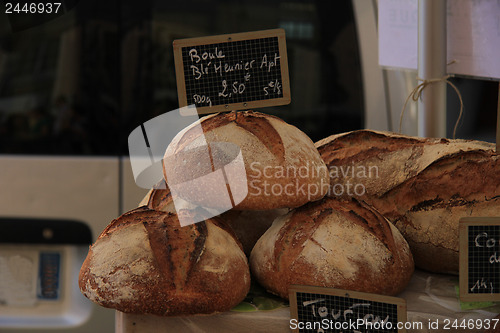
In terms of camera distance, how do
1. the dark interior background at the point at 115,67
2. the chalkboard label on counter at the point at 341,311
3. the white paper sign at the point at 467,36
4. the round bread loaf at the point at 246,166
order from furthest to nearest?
the dark interior background at the point at 115,67 < the white paper sign at the point at 467,36 < the round bread loaf at the point at 246,166 < the chalkboard label on counter at the point at 341,311

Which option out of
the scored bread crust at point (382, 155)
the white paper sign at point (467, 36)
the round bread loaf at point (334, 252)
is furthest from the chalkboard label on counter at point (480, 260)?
the white paper sign at point (467, 36)

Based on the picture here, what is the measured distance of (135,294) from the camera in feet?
3.04

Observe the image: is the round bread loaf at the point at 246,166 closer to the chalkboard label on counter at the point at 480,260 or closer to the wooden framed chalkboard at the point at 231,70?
the wooden framed chalkboard at the point at 231,70

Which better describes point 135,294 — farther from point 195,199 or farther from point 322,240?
point 322,240

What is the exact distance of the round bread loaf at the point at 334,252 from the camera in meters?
0.99

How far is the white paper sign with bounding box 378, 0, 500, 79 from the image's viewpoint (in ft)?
4.49

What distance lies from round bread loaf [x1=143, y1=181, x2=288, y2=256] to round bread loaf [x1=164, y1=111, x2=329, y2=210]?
125 millimetres

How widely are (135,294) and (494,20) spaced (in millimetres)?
1112

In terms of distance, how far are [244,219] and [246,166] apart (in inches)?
9.9

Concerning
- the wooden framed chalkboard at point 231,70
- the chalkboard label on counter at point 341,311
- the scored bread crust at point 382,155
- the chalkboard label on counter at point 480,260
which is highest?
the wooden framed chalkboard at point 231,70

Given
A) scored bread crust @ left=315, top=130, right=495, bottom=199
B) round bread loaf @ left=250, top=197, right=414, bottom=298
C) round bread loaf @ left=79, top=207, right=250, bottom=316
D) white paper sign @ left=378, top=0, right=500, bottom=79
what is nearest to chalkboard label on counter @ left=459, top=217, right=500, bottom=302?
round bread loaf @ left=250, top=197, right=414, bottom=298

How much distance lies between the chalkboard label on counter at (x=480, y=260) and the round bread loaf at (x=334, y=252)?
0.42 ft

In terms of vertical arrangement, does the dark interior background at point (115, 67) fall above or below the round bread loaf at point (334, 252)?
above

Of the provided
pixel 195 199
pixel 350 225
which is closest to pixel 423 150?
pixel 350 225
